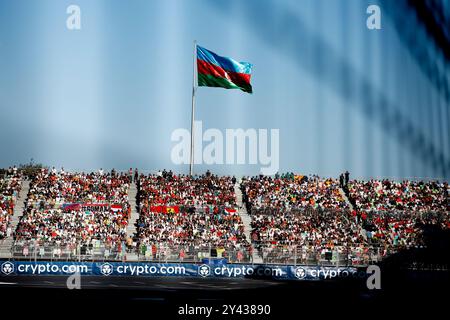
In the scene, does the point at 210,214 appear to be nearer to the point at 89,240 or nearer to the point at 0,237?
the point at 89,240

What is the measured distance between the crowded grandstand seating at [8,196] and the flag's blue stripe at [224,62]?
53.4ft

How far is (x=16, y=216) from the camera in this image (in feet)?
159

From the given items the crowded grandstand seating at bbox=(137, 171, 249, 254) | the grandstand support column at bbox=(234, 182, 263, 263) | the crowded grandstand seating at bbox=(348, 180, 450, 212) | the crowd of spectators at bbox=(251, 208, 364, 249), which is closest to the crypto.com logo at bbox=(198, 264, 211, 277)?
the crowded grandstand seating at bbox=(137, 171, 249, 254)

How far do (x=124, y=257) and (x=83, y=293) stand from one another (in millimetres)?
12252

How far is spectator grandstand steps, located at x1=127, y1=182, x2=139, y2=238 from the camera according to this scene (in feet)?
157

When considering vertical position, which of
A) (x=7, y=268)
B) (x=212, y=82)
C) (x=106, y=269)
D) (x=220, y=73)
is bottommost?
(x=106, y=269)

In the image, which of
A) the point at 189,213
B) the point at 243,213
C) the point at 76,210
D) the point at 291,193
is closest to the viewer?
the point at 76,210

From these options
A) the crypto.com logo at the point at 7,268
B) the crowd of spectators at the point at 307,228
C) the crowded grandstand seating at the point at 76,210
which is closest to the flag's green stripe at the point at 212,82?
the crowded grandstand seating at the point at 76,210

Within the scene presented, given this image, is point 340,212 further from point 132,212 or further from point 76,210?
point 76,210

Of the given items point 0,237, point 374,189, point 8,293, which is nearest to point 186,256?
point 0,237

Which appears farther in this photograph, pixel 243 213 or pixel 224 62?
pixel 224 62

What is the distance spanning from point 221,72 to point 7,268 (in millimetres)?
23931

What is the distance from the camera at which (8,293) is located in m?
28.5

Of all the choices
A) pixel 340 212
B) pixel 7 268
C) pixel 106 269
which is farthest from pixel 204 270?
pixel 340 212
